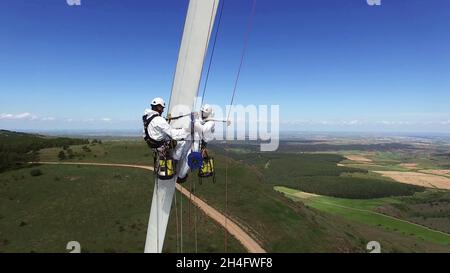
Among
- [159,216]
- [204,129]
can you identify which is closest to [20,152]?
[159,216]

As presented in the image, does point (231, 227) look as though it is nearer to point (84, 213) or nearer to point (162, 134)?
point (84, 213)

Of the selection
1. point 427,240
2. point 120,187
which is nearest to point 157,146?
point 120,187

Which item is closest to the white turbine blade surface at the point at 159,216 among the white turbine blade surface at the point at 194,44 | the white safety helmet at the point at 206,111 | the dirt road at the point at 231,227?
the white safety helmet at the point at 206,111

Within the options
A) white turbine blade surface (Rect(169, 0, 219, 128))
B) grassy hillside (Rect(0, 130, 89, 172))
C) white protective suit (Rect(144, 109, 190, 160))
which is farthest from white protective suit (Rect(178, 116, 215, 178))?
grassy hillside (Rect(0, 130, 89, 172))

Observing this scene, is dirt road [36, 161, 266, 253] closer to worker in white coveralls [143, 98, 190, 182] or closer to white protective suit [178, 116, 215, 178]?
white protective suit [178, 116, 215, 178]

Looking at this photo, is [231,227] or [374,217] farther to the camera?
[374,217]

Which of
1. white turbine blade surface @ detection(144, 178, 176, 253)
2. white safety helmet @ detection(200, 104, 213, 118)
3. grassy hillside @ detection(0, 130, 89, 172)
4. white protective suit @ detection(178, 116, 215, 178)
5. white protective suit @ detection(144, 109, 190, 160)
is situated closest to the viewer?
white protective suit @ detection(144, 109, 190, 160)
